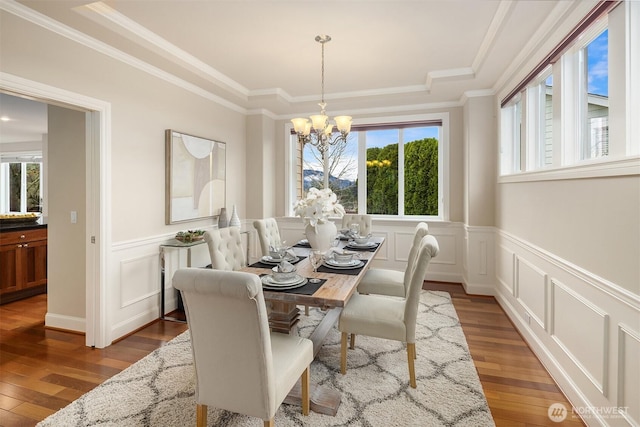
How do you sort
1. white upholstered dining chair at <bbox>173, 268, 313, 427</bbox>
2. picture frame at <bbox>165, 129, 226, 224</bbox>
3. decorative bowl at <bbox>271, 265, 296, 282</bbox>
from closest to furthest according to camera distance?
white upholstered dining chair at <bbox>173, 268, 313, 427</bbox> < decorative bowl at <bbox>271, 265, 296, 282</bbox> < picture frame at <bbox>165, 129, 226, 224</bbox>

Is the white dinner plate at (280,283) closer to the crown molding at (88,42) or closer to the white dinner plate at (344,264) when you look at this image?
the white dinner plate at (344,264)

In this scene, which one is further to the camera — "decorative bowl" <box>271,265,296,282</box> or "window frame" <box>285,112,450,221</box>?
"window frame" <box>285,112,450,221</box>

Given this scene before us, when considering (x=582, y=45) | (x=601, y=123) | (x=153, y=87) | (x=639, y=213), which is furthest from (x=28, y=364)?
(x=582, y=45)

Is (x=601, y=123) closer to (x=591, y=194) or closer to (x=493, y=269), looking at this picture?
(x=591, y=194)

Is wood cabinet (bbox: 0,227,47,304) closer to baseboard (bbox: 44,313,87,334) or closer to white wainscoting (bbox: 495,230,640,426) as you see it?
baseboard (bbox: 44,313,87,334)

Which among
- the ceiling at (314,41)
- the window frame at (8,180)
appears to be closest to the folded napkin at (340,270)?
the ceiling at (314,41)

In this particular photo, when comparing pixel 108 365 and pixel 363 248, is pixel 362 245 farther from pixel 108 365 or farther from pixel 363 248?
pixel 108 365

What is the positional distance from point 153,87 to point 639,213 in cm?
393

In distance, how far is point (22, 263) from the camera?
13.0 feet

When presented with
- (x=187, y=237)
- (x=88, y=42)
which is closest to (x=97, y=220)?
(x=187, y=237)

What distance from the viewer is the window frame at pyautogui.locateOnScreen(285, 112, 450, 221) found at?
4.80 m

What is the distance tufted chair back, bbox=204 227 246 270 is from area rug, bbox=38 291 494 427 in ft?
2.61

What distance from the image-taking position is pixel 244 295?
1.33 metres

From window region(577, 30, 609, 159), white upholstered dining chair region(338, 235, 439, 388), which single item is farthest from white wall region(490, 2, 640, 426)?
white upholstered dining chair region(338, 235, 439, 388)
